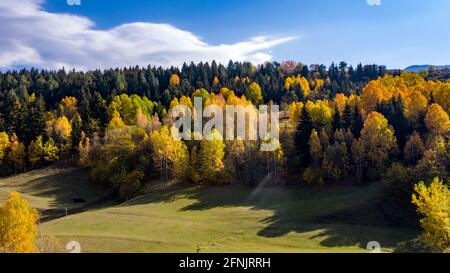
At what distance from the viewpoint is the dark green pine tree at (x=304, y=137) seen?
9363cm

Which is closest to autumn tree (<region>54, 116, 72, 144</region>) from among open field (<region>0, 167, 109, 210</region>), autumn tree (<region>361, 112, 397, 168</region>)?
open field (<region>0, 167, 109, 210</region>)

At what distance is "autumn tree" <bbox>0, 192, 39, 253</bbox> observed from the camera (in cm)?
3931

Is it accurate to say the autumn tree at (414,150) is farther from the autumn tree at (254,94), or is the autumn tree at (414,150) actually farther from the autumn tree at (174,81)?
the autumn tree at (174,81)

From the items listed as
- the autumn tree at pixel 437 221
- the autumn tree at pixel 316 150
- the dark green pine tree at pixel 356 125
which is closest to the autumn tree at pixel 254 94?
the dark green pine tree at pixel 356 125

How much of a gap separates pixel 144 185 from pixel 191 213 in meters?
27.5

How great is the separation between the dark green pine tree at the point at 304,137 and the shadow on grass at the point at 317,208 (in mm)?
11488

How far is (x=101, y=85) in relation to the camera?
189375 mm

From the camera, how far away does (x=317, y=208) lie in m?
70.6

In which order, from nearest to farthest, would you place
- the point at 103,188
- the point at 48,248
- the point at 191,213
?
the point at 48,248, the point at 191,213, the point at 103,188

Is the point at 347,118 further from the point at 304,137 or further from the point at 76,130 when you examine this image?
the point at 76,130

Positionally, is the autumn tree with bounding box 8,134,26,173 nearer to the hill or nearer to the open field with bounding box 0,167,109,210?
the open field with bounding box 0,167,109,210

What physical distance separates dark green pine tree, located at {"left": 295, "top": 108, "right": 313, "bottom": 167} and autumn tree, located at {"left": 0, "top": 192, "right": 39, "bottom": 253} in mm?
64976

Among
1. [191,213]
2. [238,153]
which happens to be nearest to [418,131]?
[238,153]
